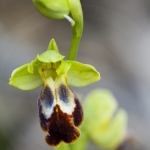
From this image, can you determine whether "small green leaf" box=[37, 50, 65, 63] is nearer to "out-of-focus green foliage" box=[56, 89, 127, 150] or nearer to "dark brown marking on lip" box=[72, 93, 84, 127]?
"dark brown marking on lip" box=[72, 93, 84, 127]

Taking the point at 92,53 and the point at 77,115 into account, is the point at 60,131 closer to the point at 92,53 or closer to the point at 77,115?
the point at 77,115

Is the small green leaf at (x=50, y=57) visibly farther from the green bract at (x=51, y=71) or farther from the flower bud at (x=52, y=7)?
the flower bud at (x=52, y=7)

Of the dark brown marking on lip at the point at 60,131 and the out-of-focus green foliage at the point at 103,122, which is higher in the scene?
the out-of-focus green foliage at the point at 103,122

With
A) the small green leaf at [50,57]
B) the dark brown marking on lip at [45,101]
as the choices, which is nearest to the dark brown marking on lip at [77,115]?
the dark brown marking on lip at [45,101]

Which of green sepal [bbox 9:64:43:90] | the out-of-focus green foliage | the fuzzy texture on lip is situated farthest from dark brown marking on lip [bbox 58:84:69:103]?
the out-of-focus green foliage

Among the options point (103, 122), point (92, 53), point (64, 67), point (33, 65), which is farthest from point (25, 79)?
point (92, 53)

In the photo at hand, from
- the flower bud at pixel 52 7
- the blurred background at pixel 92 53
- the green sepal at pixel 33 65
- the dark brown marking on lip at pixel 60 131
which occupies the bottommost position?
the dark brown marking on lip at pixel 60 131
